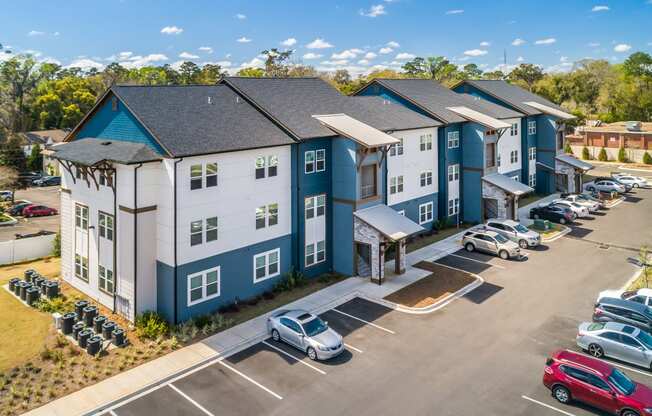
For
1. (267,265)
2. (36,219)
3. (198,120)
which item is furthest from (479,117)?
(36,219)

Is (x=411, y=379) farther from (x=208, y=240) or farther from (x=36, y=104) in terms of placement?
(x=36, y=104)

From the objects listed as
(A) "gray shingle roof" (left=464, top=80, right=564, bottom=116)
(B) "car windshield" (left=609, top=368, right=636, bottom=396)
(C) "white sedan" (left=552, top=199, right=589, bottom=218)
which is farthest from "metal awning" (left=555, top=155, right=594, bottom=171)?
(B) "car windshield" (left=609, top=368, right=636, bottom=396)

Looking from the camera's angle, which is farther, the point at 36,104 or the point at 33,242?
the point at 36,104

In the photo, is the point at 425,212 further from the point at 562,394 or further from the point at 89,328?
the point at 89,328

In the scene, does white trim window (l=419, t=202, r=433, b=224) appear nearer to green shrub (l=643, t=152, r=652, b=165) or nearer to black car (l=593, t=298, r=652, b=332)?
black car (l=593, t=298, r=652, b=332)

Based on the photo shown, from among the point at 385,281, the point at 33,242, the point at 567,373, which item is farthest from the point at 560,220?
the point at 33,242

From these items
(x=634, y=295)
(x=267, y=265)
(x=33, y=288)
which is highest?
(x=267, y=265)

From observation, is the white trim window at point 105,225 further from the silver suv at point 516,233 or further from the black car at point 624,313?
the silver suv at point 516,233

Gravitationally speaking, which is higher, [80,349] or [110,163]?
[110,163]
